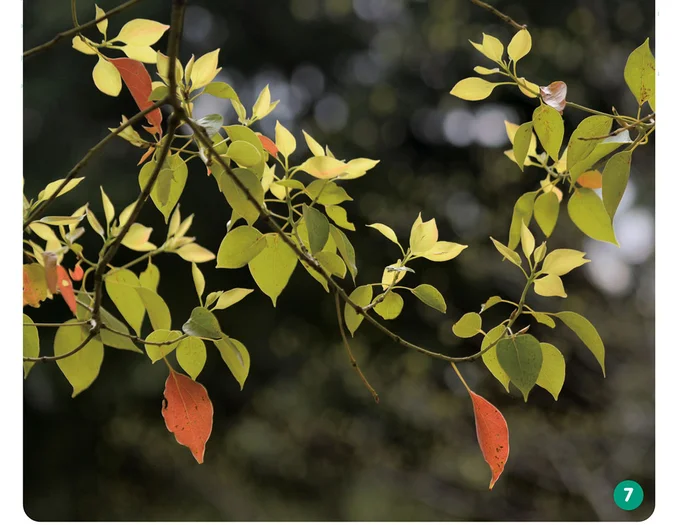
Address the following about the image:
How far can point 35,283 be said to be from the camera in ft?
1.39

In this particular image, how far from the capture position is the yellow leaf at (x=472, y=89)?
444 millimetres

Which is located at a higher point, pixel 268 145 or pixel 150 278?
pixel 268 145

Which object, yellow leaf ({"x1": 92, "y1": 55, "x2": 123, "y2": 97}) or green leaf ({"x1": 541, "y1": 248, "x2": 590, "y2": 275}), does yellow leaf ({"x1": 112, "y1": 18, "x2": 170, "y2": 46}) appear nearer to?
yellow leaf ({"x1": 92, "y1": 55, "x2": 123, "y2": 97})

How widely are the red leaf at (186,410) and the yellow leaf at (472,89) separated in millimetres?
237

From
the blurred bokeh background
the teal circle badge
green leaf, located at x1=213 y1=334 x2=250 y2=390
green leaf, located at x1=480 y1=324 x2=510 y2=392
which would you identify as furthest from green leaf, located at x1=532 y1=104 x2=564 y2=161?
the blurred bokeh background

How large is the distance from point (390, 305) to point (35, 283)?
0.21 meters

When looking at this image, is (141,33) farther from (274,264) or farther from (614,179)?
(614,179)

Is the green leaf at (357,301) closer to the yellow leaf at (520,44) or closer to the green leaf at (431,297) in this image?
the green leaf at (431,297)

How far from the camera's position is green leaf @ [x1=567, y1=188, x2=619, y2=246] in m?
0.44

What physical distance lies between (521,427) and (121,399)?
3.95ft

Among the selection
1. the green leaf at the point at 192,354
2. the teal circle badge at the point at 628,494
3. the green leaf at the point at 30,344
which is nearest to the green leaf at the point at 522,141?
the green leaf at the point at 192,354

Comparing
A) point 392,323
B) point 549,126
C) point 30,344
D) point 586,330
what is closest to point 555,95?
point 549,126

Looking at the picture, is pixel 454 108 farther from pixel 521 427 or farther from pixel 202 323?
pixel 202 323

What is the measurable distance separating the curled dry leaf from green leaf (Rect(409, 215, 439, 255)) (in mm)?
99
